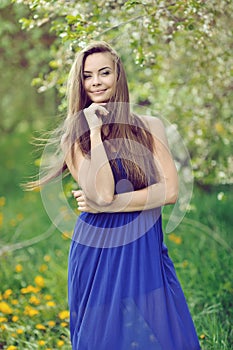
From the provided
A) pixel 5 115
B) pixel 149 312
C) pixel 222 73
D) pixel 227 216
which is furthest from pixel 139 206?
pixel 5 115

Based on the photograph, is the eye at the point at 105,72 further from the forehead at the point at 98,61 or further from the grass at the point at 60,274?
the grass at the point at 60,274

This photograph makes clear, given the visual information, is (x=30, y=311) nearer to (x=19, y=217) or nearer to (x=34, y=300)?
(x=34, y=300)

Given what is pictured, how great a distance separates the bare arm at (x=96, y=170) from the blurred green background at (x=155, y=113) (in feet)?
2.46

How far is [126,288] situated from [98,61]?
96 centimetres

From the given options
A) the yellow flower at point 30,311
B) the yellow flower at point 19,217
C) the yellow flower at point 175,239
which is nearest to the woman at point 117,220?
the yellow flower at point 30,311

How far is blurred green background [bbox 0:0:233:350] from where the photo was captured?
3543mm

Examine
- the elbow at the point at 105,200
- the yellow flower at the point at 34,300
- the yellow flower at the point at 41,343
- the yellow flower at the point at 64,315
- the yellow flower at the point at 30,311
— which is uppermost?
the elbow at the point at 105,200

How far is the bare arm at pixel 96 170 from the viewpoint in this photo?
256 centimetres

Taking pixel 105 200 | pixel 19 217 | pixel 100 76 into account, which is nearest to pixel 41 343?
pixel 105 200

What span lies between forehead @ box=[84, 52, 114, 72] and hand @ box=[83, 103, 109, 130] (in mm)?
176

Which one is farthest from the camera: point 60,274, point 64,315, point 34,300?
point 60,274

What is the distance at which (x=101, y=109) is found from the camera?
8.79ft

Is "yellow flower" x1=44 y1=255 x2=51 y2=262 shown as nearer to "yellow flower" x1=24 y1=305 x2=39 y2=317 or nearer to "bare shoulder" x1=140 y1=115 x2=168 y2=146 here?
"yellow flower" x1=24 y1=305 x2=39 y2=317

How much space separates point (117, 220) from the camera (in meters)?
2.63
